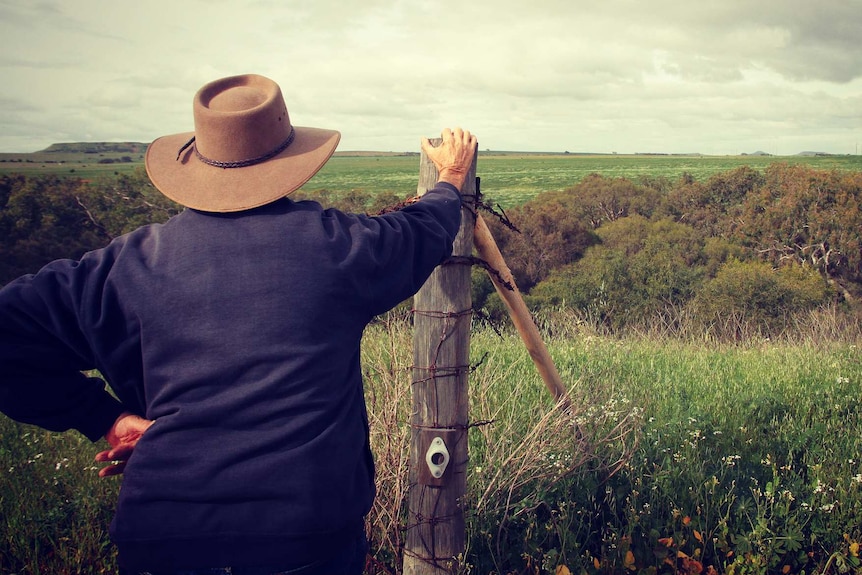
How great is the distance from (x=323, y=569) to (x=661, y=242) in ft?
78.0

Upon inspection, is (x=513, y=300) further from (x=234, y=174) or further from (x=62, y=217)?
(x=62, y=217)

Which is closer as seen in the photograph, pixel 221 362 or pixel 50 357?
pixel 221 362

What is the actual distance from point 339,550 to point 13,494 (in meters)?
3.16

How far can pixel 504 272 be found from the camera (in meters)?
3.02

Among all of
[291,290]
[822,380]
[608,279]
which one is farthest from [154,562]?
[608,279]

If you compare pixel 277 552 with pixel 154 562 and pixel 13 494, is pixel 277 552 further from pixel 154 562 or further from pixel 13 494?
pixel 13 494

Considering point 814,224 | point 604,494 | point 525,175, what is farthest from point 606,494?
point 525,175

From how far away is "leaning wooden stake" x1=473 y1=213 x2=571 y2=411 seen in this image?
293 cm

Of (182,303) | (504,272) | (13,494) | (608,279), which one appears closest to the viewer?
(182,303)

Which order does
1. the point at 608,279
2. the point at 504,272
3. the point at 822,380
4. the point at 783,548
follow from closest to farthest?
the point at 504,272
the point at 783,548
the point at 822,380
the point at 608,279

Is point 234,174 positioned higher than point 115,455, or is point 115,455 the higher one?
point 234,174

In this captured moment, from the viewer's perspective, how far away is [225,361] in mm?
1794

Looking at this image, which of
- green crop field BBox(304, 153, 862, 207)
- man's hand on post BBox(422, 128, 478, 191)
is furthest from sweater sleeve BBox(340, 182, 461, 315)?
green crop field BBox(304, 153, 862, 207)

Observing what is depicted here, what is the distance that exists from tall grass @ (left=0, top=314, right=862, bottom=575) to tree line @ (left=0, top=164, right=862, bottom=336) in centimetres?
1245
